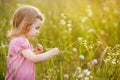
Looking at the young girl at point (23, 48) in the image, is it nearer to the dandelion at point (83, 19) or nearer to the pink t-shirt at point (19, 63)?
the pink t-shirt at point (19, 63)

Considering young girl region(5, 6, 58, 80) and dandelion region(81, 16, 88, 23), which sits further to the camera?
dandelion region(81, 16, 88, 23)

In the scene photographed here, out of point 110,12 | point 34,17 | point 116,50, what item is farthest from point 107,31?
point 34,17

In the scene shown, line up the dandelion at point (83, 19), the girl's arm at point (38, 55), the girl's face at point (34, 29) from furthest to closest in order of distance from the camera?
the dandelion at point (83, 19), the girl's face at point (34, 29), the girl's arm at point (38, 55)

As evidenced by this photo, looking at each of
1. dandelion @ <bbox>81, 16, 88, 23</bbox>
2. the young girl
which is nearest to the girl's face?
the young girl

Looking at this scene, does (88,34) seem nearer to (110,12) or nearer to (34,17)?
(110,12)

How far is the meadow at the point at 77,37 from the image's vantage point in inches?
171

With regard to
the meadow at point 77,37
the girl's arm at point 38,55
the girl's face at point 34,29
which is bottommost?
the girl's arm at point 38,55

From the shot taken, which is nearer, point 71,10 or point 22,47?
point 22,47

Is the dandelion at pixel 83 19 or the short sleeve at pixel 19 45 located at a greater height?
the dandelion at pixel 83 19

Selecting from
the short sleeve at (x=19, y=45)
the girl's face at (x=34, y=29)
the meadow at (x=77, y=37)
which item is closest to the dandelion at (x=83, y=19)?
the meadow at (x=77, y=37)

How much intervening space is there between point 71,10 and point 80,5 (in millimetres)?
400

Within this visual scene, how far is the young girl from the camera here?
3873 mm

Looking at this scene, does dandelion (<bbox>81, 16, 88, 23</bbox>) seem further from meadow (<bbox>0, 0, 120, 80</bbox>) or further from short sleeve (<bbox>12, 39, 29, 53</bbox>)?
short sleeve (<bbox>12, 39, 29, 53</bbox>)

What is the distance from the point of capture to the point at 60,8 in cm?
686
